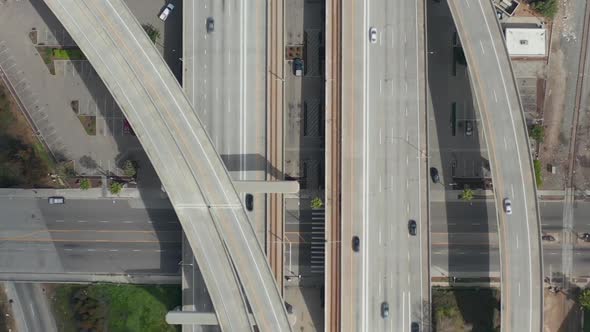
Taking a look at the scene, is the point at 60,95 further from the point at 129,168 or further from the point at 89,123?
the point at 129,168

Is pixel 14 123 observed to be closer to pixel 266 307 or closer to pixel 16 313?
pixel 16 313

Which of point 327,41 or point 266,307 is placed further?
point 327,41

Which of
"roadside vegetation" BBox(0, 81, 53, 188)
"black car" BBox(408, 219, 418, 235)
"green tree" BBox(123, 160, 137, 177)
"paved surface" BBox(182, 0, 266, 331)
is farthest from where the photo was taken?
"roadside vegetation" BBox(0, 81, 53, 188)

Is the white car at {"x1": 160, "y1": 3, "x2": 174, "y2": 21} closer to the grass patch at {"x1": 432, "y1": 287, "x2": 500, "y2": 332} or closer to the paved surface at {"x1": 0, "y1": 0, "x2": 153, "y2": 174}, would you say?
the paved surface at {"x1": 0, "y1": 0, "x2": 153, "y2": 174}

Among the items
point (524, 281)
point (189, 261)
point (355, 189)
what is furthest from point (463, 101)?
point (189, 261)

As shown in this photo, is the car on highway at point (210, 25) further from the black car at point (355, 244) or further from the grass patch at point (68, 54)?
the black car at point (355, 244)

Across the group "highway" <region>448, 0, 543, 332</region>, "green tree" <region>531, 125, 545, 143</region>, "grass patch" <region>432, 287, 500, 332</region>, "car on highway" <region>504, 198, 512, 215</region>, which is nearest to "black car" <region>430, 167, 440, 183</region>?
"highway" <region>448, 0, 543, 332</region>

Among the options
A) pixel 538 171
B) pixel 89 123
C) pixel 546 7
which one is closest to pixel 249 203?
pixel 89 123
